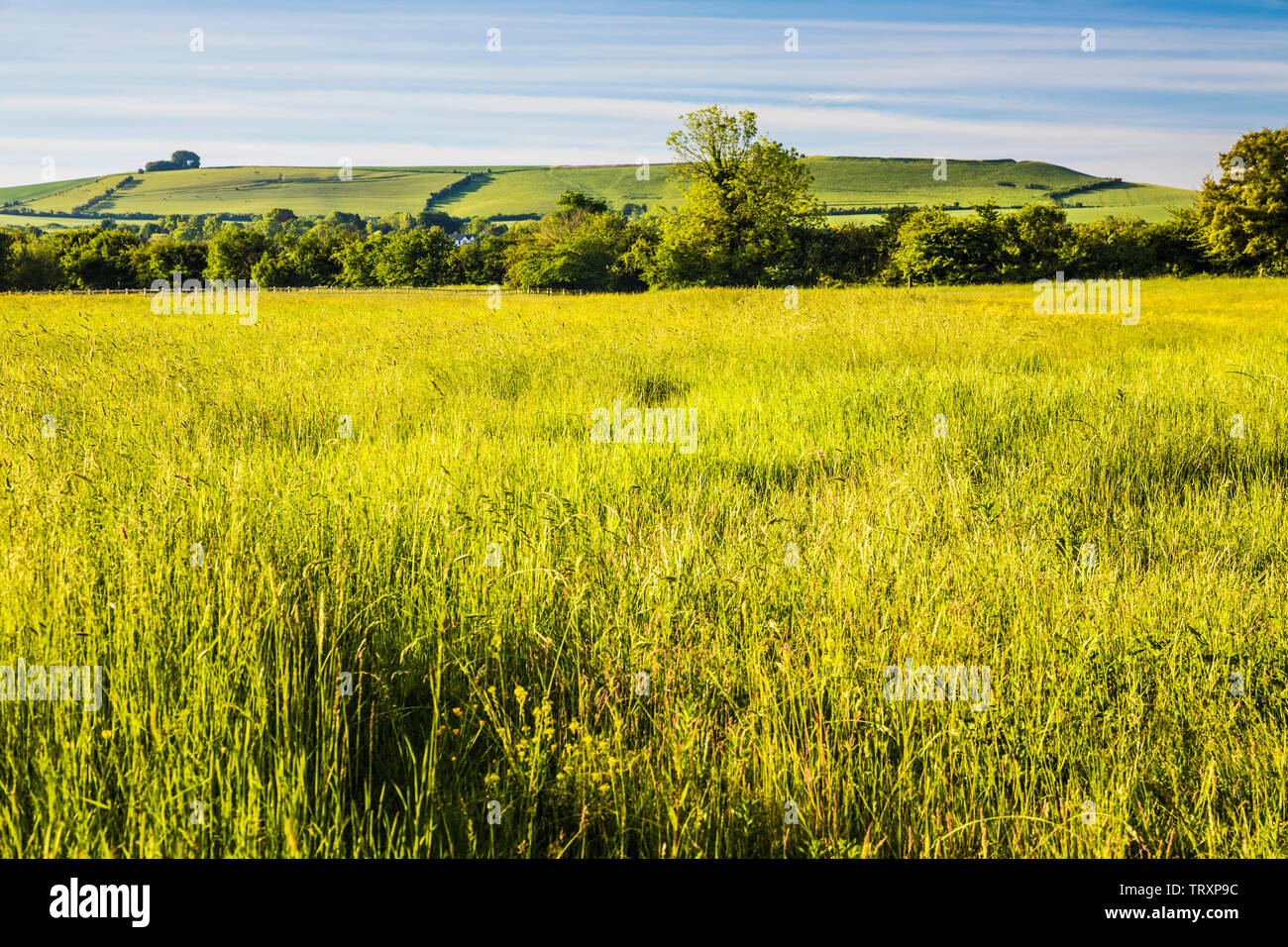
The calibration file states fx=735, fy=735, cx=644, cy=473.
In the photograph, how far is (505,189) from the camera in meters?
168

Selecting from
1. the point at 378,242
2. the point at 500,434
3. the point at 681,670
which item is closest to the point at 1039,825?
the point at 681,670

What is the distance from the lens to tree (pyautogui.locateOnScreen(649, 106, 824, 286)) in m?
46.9

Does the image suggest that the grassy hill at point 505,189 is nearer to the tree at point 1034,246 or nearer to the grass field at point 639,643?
the tree at point 1034,246

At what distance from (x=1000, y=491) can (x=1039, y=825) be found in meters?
3.14

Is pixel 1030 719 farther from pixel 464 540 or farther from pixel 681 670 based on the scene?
pixel 464 540

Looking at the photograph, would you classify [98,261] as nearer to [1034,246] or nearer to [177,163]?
[1034,246]

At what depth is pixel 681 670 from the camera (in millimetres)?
2666

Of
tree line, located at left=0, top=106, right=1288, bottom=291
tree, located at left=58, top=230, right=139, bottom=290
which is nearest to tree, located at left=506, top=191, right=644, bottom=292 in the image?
tree line, located at left=0, top=106, right=1288, bottom=291

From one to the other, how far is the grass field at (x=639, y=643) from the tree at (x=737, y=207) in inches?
1696

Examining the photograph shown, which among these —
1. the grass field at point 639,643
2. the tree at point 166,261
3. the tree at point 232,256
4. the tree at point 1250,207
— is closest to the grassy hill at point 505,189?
the tree at point 1250,207

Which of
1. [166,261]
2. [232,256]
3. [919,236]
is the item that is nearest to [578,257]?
[919,236]

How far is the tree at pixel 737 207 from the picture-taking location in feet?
154

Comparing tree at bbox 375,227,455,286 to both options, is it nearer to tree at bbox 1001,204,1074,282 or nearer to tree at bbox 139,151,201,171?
tree at bbox 1001,204,1074,282

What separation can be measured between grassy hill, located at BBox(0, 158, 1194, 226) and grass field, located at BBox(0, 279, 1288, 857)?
104629 millimetres
